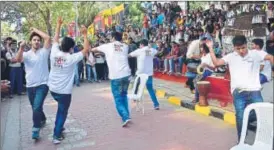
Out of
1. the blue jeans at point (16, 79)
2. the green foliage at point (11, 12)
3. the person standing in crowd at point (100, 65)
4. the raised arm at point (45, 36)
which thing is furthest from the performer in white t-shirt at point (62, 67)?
the green foliage at point (11, 12)

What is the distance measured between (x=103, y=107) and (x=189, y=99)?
7.09 ft

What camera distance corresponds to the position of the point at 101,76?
58.1 ft

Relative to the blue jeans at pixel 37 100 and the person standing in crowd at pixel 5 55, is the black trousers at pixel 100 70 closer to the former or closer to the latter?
the person standing in crowd at pixel 5 55

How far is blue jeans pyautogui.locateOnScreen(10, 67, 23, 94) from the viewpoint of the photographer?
43.4 ft

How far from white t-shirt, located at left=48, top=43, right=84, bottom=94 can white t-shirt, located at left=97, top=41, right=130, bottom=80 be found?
1.29m

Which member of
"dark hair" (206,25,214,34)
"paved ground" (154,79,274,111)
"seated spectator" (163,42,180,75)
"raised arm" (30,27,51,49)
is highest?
"dark hair" (206,25,214,34)

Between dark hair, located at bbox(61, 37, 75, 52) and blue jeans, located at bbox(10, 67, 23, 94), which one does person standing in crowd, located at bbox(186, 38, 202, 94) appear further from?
blue jeans, located at bbox(10, 67, 23, 94)

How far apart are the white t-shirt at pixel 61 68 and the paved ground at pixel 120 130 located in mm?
946

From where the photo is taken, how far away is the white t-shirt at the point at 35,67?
7113 millimetres

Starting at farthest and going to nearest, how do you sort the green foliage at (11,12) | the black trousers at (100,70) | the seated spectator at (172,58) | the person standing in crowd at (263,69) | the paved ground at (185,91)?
the green foliage at (11,12)
the black trousers at (100,70)
the seated spectator at (172,58)
the paved ground at (185,91)
the person standing in crowd at (263,69)

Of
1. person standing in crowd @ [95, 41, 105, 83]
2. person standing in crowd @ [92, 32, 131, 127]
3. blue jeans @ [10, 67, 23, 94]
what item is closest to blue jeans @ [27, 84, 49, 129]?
person standing in crowd @ [92, 32, 131, 127]

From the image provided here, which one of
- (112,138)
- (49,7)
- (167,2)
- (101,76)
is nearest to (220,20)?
(101,76)

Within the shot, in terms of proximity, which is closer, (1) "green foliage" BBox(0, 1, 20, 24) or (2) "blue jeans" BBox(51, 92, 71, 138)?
(2) "blue jeans" BBox(51, 92, 71, 138)

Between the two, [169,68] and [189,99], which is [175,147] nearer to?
[189,99]
